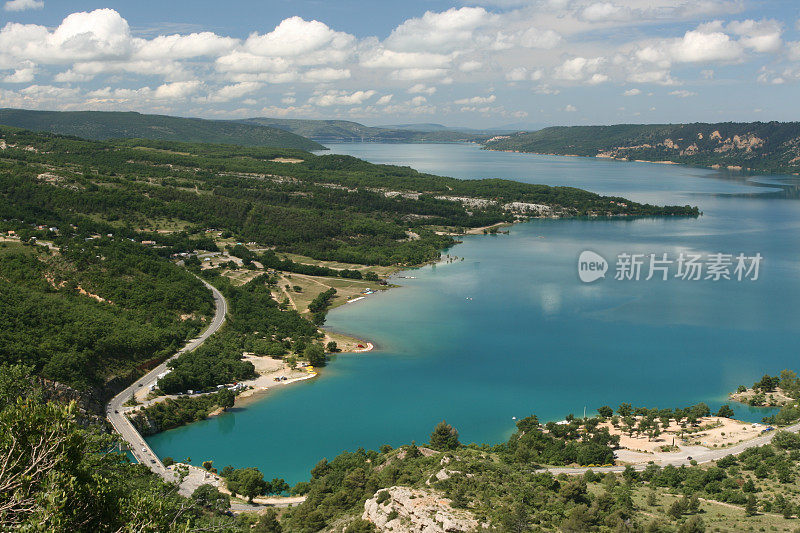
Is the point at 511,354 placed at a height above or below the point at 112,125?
below

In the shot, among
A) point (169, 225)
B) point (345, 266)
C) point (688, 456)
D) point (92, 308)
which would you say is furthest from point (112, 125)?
point (688, 456)

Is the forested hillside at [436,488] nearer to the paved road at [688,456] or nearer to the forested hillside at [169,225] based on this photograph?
the paved road at [688,456]

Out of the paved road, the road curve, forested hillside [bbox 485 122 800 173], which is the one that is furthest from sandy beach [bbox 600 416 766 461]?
→ forested hillside [bbox 485 122 800 173]

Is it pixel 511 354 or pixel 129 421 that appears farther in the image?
Result: pixel 511 354

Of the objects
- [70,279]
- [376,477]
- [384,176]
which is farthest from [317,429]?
[384,176]

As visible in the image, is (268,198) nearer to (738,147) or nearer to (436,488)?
(436,488)

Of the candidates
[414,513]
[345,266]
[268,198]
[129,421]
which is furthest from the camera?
[268,198]

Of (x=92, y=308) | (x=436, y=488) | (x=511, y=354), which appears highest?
(x=92, y=308)
